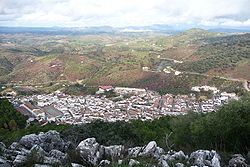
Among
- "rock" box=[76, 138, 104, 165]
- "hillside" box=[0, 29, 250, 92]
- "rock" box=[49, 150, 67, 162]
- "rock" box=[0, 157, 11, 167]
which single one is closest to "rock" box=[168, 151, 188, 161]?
"rock" box=[76, 138, 104, 165]

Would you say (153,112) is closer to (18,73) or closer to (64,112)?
(64,112)

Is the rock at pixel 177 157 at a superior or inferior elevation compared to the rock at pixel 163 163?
inferior

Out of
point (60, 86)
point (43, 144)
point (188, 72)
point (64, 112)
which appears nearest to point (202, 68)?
point (188, 72)

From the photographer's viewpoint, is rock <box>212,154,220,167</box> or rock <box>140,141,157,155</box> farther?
rock <box>140,141,157,155</box>

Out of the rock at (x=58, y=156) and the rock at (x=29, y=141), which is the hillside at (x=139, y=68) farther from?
the rock at (x=58, y=156)

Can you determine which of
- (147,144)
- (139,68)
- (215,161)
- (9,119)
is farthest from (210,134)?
(139,68)

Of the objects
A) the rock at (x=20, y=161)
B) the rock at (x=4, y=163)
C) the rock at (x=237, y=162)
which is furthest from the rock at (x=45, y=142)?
the rock at (x=237, y=162)

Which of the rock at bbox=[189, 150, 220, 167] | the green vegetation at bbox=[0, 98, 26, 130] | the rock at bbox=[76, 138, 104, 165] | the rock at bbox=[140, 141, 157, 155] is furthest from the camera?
the green vegetation at bbox=[0, 98, 26, 130]

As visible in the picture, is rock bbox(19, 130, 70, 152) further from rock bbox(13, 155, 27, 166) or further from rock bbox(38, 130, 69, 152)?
rock bbox(13, 155, 27, 166)

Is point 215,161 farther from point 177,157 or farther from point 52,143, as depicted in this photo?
point 52,143
